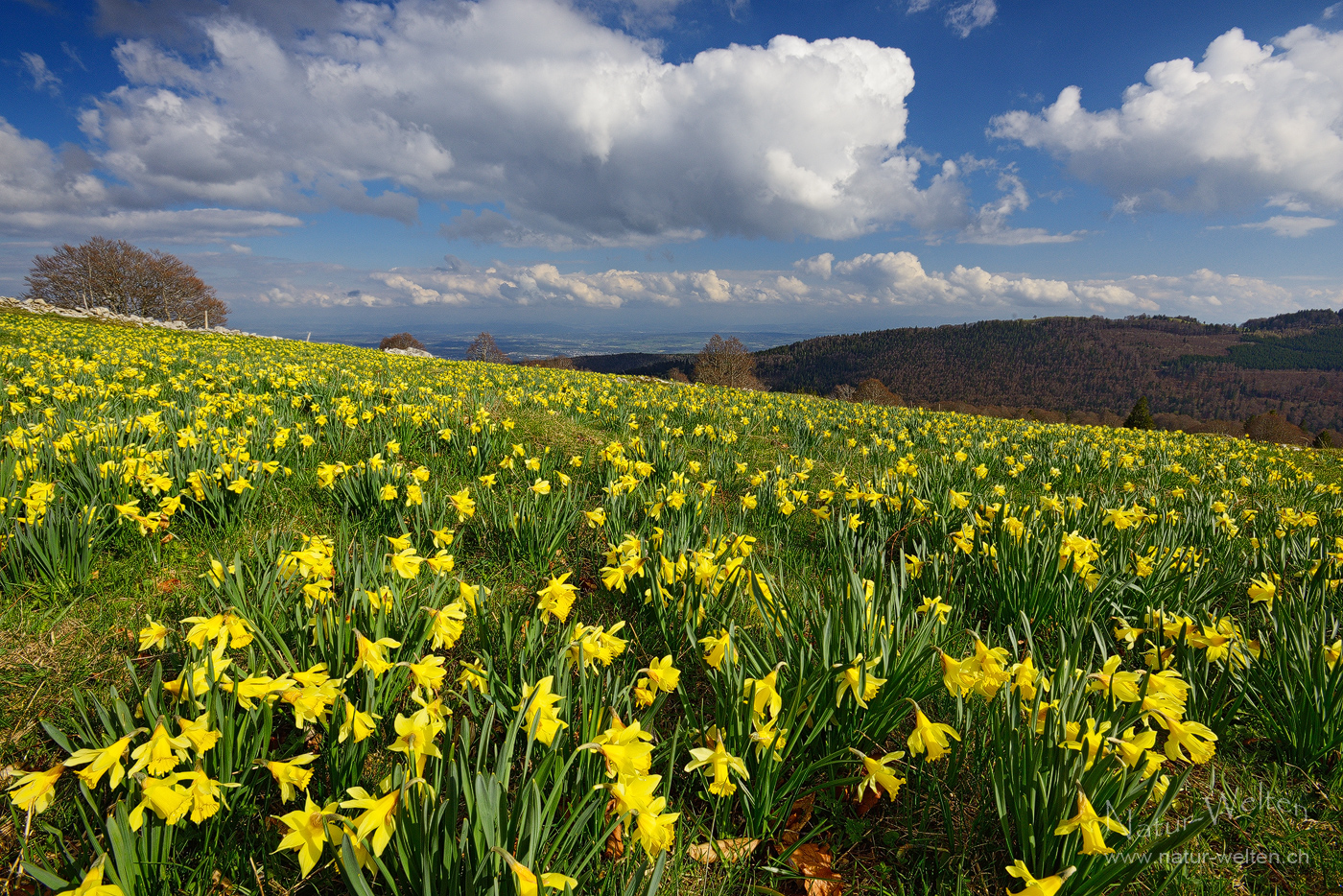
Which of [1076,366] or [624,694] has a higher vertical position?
[1076,366]

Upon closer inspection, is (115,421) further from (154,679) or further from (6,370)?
(6,370)

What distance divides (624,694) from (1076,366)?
156498 millimetres

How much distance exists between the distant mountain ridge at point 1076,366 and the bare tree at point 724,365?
106ft

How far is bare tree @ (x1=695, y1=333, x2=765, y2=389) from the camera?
5509 cm

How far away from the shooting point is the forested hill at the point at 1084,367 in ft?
342

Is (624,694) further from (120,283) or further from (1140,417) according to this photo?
(120,283)

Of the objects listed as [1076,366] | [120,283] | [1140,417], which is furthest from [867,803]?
[1076,366]

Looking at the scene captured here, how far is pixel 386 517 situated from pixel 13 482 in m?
1.76

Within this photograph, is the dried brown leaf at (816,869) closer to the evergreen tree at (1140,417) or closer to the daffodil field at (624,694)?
the daffodil field at (624,694)

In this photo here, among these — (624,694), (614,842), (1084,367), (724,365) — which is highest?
(1084,367)

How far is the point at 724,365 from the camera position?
56031 millimetres

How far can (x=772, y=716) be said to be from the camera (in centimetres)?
163

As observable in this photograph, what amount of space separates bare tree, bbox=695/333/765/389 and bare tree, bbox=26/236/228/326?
44597mm

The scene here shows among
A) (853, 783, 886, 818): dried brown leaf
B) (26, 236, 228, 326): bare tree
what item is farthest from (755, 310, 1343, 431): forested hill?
(853, 783, 886, 818): dried brown leaf
